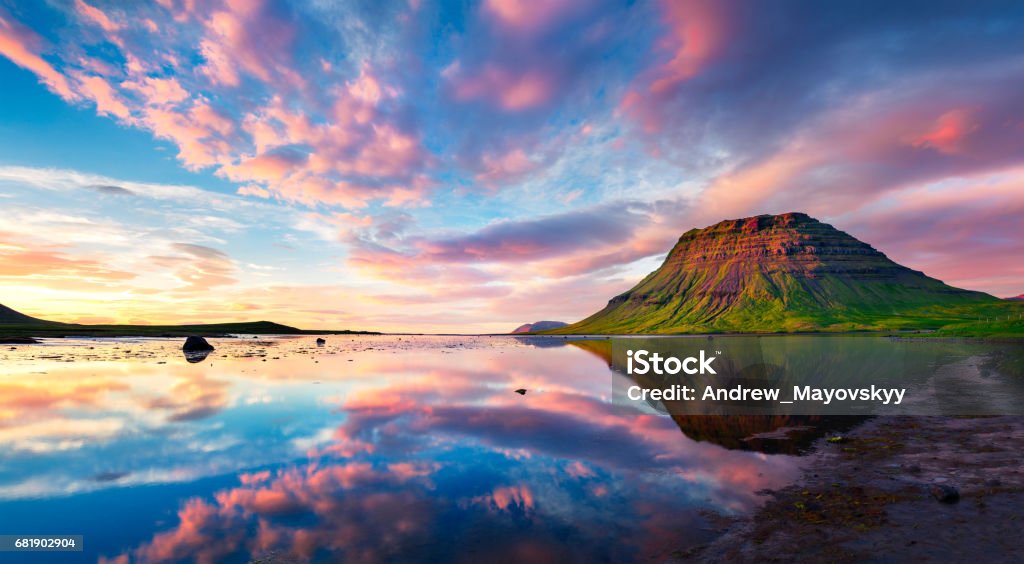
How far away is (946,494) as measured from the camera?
1231 centimetres

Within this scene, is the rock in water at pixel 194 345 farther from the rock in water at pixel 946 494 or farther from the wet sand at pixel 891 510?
the rock in water at pixel 946 494

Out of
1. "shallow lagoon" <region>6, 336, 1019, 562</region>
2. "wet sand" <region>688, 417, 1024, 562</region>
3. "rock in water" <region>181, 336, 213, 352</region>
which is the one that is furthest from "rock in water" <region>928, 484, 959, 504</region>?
"rock in water" <region>181, 336, 213, 352</region>

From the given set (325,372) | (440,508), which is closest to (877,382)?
(440,508)

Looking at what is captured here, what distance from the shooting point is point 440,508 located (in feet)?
39.7

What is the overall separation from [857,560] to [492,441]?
1346 centimetres

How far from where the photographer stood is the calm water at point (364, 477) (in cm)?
1023

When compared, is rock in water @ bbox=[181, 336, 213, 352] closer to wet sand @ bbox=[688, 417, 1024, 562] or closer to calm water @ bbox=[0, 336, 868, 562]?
calm water @ bbox=[0, 336, 868, 562]

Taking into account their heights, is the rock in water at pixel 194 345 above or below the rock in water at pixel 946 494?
above

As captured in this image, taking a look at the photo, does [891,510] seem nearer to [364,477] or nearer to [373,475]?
[373,475]

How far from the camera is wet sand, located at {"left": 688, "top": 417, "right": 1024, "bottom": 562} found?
9.60 metres

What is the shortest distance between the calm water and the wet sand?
101 centimetres

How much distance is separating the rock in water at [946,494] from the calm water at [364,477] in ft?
12.4

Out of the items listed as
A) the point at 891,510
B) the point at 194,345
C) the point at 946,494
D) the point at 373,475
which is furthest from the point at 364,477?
the point at 194,345

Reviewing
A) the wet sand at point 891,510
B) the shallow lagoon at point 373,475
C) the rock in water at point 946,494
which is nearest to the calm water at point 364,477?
the shallow lagoon at point 373,475
